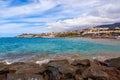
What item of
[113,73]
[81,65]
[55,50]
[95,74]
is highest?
[81,65]

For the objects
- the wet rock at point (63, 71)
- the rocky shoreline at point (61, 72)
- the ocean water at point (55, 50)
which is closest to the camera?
the rocky shoreline at point (61, 72)

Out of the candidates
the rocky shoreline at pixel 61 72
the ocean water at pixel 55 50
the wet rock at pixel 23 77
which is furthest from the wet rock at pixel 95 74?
the ocean water at pixel 55 50

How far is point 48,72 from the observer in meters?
12.7

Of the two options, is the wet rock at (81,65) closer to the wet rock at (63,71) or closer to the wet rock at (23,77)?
the wet rock at (63,71)

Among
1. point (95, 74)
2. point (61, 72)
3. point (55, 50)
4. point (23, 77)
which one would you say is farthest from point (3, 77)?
point (55, 50)

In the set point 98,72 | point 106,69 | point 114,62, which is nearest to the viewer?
point 98,72

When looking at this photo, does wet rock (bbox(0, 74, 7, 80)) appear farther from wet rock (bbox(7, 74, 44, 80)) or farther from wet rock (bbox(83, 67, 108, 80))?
wet rock (bbox(83, 67, 108, 80))

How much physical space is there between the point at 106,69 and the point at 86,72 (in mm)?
1212

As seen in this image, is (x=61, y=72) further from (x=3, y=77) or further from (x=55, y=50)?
(x=55, y=50)

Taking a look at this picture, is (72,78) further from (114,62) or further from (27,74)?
(114,62)

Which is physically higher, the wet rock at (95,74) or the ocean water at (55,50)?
the wet rock at (95,74)

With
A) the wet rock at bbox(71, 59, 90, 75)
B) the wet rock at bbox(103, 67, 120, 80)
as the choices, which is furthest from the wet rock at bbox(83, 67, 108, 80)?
the wet rock at bbox(71, 59, 90, 75)

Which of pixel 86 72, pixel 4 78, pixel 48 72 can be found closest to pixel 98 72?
pixel 86 72

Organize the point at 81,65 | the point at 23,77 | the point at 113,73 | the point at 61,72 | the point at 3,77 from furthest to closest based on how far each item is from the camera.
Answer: the point at 81,65
the point at 3,77
the point at 113,73
the point at 61,72
the point at 23,77
